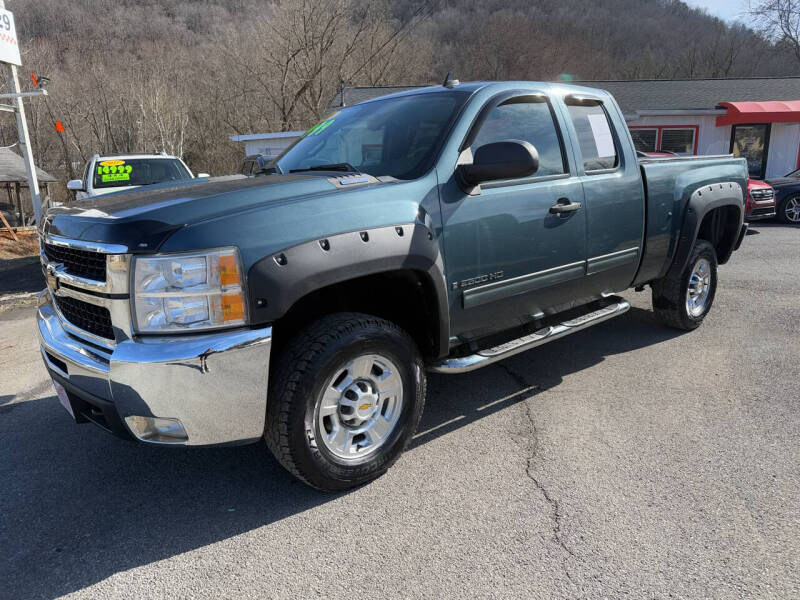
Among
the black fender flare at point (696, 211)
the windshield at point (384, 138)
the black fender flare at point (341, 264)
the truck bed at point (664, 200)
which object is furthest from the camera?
the black fender flare at point (696, 211)

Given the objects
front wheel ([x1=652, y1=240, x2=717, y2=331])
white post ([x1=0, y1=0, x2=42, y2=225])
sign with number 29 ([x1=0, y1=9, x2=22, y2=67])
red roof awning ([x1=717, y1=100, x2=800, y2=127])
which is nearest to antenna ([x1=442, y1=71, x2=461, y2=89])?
front wheel ([x1=652, y1=240, x2=717, y2=331])

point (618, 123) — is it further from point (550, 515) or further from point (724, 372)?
point (550, 515)

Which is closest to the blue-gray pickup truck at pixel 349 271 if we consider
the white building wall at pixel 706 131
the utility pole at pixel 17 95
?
the utility pole at pixel 17 95

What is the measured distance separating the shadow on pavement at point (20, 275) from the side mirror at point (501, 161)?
7339 millimetres

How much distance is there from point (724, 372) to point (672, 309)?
854mm

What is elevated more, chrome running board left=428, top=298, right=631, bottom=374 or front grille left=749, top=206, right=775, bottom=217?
chrome running board left=428, top=298, right=631, bottom=374

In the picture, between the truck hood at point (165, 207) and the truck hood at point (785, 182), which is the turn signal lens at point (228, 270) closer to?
the truck hood at point (165, 207)

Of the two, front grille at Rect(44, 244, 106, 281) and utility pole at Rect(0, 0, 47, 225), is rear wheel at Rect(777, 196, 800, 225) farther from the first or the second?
utility pole at Rect(0, 0, 47, 225)

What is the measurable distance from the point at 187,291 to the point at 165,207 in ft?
1.48

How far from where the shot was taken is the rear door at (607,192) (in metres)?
3.95

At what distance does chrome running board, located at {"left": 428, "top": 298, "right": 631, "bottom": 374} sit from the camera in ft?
10.7

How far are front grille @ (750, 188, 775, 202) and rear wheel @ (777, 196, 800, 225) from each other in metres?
1.66

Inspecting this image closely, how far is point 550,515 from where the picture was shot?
273 centimetres

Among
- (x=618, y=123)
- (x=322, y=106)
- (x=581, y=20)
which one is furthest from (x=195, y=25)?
(x=618, y=123)
